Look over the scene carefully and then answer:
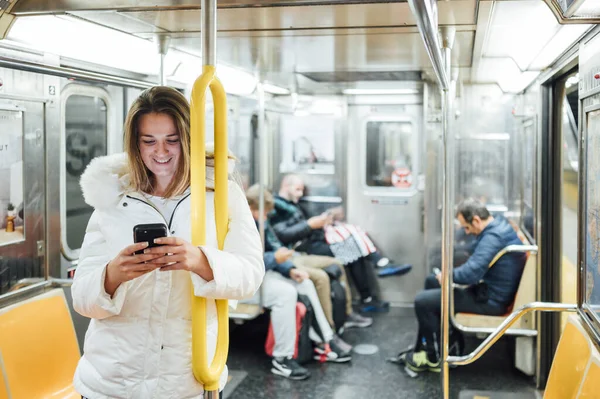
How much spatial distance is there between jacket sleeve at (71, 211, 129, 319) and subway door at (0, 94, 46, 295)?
1.70 meters

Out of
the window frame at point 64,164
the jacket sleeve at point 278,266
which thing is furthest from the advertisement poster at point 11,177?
the jacket sleeve at point 278,266

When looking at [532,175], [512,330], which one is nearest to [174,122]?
[512,330]

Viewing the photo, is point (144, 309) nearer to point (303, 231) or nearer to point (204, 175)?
point (204, 175)

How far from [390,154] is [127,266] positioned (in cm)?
579

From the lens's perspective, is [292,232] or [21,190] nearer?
[21,190]

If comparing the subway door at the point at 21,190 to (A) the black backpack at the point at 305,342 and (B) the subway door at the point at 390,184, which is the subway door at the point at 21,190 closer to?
(A) the black backpack at the point at 305,342

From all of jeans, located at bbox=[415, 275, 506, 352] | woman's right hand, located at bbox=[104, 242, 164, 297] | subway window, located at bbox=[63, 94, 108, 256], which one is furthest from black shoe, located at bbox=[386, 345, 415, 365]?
woman's right hand, located at bbox=[104, 242, 164, 297]

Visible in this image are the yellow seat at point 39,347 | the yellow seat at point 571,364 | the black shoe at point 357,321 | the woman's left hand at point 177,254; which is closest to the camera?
the woman's left hand at point 177,254

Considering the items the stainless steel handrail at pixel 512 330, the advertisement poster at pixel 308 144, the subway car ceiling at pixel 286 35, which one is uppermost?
the subway car ceiling at pixel 286 35

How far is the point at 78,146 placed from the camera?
4117 mm

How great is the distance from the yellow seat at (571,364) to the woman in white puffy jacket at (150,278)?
154 cm

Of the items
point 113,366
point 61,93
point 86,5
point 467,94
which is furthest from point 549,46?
point 113,366

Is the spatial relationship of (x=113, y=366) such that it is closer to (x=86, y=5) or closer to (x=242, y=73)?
Answer: (x=86, y=5)

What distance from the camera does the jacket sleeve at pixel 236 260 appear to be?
5.88ft
